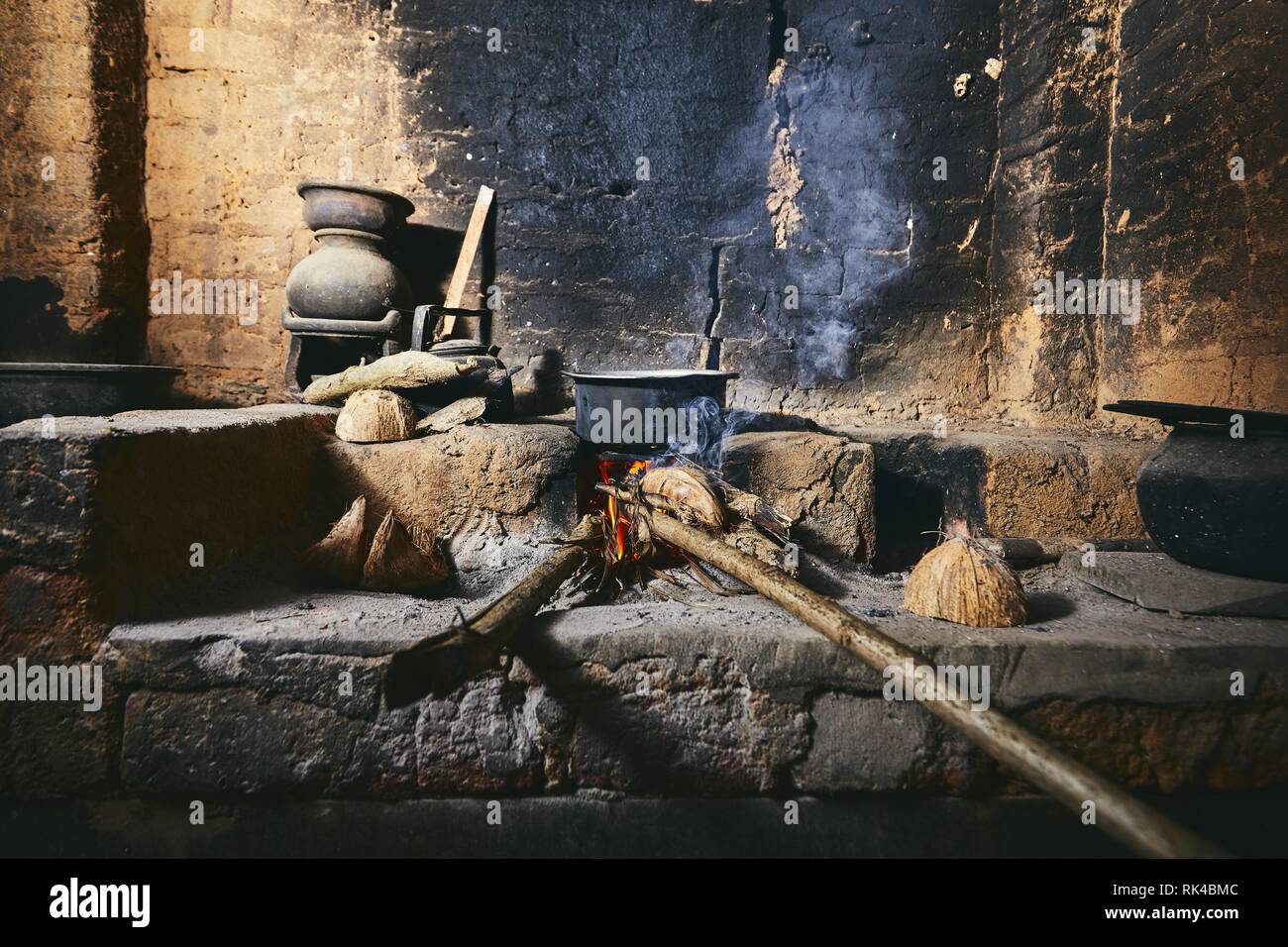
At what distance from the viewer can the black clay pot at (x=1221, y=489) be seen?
5.74 feet

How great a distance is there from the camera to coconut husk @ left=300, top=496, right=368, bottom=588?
2.01m

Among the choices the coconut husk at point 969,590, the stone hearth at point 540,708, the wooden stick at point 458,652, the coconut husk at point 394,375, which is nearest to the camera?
the wooden stick at point 458,652

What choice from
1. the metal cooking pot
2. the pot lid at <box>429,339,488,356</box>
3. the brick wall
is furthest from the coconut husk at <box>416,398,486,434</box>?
the brick wall

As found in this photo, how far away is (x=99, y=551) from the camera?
1557 millimetres

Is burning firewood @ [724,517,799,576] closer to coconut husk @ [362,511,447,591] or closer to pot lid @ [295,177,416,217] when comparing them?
coconut husk @ [362,511,447,591]

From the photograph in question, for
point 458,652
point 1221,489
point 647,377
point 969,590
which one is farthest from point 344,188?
point 1221,489

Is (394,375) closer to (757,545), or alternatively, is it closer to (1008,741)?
(757,545)

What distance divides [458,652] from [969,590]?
1.36 meters

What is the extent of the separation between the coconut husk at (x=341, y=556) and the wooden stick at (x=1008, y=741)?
47.3 inches

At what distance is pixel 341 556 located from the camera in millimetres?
2014

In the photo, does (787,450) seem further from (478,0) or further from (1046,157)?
(478,0)

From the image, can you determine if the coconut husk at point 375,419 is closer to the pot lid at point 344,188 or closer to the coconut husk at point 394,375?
the coconut husk at point 394,375

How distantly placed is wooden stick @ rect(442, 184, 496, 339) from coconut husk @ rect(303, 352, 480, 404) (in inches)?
35.9

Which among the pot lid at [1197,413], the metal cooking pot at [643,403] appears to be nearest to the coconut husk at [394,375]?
the metal cooking pot at [643,403]
